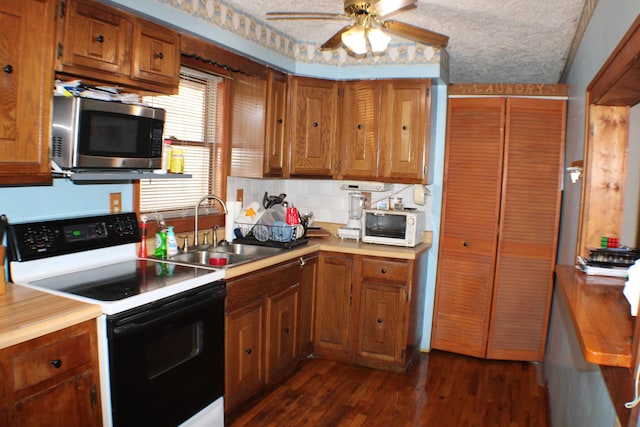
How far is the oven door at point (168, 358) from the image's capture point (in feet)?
6.25

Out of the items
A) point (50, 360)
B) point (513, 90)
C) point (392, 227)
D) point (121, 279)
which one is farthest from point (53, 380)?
point (513, 90)

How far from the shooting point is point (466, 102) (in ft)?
12.2

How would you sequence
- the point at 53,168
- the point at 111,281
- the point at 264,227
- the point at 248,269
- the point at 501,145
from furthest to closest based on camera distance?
1. the point at 501,145
2. the point at 264,227
3. the point at 248,269
4. the point at 111,281
5. the point at 53,168

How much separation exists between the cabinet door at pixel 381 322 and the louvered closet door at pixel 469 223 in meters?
0.63

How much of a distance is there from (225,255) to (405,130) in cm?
164

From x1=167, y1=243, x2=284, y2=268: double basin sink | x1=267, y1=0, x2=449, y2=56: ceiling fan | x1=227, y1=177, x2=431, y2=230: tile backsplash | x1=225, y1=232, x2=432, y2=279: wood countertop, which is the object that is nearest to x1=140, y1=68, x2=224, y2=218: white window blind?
x1=167, y1=243, x2=284, y2=268: double basin sink

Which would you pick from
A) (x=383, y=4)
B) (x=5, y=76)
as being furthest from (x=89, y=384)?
(x=383, y=4)

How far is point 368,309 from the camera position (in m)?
3.47

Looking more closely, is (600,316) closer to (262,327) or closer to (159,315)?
(159,315)

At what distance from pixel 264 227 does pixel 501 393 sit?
1.98m

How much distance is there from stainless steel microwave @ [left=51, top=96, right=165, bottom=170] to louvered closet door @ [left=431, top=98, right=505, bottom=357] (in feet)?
7.60

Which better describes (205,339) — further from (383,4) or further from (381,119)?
(381,119)

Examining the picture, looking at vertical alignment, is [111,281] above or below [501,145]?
below

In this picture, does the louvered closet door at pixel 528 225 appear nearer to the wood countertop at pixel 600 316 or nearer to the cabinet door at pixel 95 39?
the wood countertop at pixel 600 316
